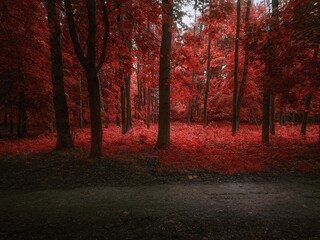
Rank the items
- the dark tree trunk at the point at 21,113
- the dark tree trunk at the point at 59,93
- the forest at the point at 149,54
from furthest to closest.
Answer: the dark tree trunk at the point at 21,113, the dark tree trunk at the point at 59,93, the forest at the point at 149,54

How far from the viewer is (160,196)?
169 inches

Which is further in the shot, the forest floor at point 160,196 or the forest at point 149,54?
the forest at point 149,54

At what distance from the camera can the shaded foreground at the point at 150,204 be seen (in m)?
2.96

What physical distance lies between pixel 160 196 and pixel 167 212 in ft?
2.43

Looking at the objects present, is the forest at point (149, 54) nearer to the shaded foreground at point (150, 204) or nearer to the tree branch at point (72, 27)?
the tree branch at point (72, 27)

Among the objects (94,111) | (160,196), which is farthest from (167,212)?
(94,111)

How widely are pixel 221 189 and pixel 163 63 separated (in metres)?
6.31

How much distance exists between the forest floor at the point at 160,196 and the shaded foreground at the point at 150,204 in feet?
0.06

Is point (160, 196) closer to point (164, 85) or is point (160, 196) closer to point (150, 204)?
point (150, 204)

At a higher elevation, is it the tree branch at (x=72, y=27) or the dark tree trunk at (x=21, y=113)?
the tree branch at (x=72, y=27)

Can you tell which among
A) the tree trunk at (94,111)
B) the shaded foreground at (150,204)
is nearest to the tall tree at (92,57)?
the tree trunk at (94,111)

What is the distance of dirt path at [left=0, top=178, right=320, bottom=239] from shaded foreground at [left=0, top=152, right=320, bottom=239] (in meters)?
0.02

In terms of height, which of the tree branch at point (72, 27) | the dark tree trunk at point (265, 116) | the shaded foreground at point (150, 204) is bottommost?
the shaded foreground at point (150, 204)

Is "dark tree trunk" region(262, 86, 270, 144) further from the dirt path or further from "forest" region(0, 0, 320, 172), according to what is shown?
the dirt path
